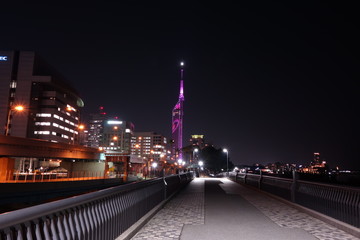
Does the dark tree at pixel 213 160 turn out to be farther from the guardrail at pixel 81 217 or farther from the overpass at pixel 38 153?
the guardrail at pixel 81 217

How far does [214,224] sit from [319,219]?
11.2 feet

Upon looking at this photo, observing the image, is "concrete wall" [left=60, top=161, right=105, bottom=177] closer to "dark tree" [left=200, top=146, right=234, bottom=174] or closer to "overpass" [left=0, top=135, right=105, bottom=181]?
"overpass" [left=0, top=135, right=105, bottom=181]

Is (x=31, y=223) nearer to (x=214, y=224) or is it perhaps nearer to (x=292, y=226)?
(x=214, y=224)

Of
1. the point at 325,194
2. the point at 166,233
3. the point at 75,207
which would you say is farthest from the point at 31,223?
the point at 325,194

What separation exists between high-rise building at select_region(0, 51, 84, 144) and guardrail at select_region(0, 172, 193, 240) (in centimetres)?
10821

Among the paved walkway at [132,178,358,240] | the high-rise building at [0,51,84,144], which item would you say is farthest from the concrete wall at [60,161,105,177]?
the paved walkway at [132,178,358,240]

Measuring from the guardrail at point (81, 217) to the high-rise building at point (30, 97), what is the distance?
4260 inches

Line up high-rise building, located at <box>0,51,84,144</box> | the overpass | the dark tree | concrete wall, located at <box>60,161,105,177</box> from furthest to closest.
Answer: the dark tree, high-rise building, located at <box>0,51,84,144</box>, concrete wall, located at <box>60,161,105,177</box>, the overpass

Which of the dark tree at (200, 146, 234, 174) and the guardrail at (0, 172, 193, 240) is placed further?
the dark tree at (200, 146, 234, 174)

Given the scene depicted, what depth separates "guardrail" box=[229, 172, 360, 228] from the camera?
807 cm

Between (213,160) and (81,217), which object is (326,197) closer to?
(81,217)

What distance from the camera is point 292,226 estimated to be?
8.38m

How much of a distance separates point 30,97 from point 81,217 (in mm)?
123909

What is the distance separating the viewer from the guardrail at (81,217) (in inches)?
130
